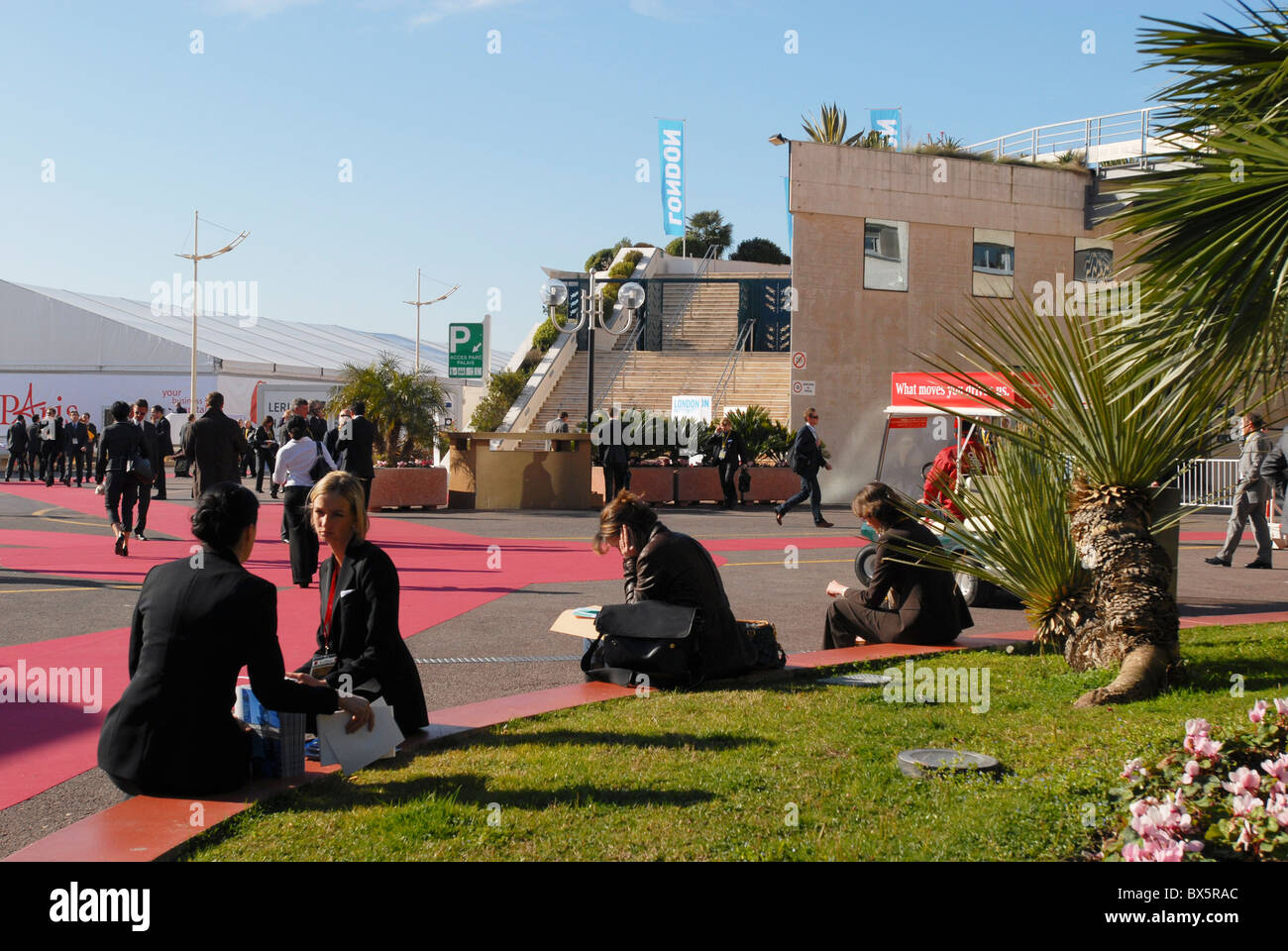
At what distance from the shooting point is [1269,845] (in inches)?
150

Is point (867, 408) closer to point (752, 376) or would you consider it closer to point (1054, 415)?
point (752, 376)

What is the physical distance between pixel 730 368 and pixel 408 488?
1630cm

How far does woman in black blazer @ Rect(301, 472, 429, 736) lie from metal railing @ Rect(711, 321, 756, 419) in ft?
88.2

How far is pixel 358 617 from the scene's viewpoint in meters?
5.60

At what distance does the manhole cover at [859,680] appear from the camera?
7.04 metres

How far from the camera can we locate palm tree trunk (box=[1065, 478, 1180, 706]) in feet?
22.0

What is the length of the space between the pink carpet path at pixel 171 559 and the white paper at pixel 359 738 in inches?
51.5

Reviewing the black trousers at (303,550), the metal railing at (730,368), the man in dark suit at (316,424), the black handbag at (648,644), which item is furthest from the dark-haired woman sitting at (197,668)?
the metal railing at (730,368)

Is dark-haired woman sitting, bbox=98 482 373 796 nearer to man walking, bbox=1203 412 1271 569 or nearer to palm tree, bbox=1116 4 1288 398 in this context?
palm tree, bbox=1116 4 1288 398

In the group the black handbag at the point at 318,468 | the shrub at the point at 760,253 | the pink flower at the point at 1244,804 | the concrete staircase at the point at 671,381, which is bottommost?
the pink flower at the point at 1244,804

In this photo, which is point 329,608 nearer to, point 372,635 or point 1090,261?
point 372,635

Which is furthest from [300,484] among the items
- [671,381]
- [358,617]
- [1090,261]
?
[671,381]

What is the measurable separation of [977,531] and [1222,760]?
366cm

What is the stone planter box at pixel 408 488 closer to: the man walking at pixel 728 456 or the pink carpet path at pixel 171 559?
the pink carpet path at pixel 171 559
